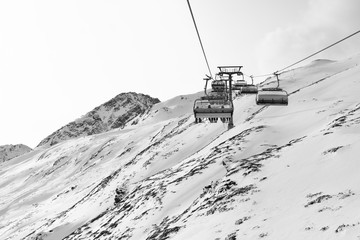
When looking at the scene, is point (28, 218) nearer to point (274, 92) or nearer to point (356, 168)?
point (274, 92)

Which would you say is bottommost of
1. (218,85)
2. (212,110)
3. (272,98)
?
(272,98)

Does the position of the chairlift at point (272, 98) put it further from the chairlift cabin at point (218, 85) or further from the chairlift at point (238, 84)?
the chairlift cabin at point (218, 85)

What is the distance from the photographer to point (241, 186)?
2091cm

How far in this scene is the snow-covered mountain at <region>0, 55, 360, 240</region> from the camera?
14.6 m

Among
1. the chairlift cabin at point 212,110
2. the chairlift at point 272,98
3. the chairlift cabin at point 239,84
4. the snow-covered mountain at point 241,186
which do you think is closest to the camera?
the snow-covered mountain at point 241,186

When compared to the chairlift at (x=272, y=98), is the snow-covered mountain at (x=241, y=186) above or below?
below

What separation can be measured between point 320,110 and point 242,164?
16.8m

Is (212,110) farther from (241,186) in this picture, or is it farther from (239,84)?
(239,84)

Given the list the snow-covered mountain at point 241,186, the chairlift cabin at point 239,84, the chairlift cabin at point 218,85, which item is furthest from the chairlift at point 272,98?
the chairlift cabin at point 218,85

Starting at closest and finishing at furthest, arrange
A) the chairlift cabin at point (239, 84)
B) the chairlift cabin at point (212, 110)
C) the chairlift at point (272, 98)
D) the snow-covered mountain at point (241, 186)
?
1. the snow-covered mountain at point (241, 186)
2. the chairlift cabin at point (212, 110)
3. the chairlift at point (272, 98)
4. the chairlift cabin at point (239, 84)

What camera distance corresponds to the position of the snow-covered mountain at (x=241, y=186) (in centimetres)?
1458

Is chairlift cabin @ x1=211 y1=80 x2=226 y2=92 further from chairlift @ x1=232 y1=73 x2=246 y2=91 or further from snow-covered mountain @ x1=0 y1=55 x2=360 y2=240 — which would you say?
snow-covered mountain @ x1=0 y1=55 x2=360 y2=240

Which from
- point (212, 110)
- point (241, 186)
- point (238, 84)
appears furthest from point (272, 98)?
point (238, 84)

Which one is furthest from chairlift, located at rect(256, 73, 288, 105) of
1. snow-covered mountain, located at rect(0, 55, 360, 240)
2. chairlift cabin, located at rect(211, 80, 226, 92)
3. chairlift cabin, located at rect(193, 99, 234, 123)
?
chairlift cabin, located at rect(211, 80, 226, 92)
